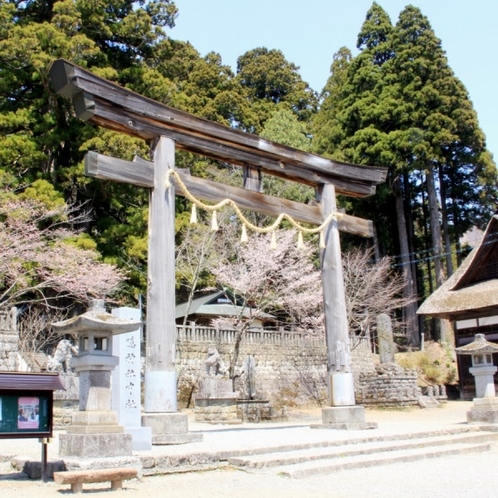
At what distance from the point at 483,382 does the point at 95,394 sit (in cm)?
918

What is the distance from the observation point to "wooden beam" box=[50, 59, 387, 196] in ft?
27.7

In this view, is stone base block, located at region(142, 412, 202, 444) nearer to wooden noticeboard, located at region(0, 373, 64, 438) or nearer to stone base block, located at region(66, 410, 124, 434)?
stone base block, located at region(66, 410, 124, 434)

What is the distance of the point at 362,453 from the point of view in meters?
7.75

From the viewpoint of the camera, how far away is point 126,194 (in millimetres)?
21000

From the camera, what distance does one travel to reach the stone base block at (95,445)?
19.7 ft

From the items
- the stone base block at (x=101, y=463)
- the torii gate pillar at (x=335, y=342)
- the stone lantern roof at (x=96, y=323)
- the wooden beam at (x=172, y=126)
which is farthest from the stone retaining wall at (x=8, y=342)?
the stone base block at (x=101, y=463)

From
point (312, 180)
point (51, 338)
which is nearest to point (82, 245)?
point (51, 338)

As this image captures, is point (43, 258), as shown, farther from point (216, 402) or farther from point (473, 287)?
point (473, 287)

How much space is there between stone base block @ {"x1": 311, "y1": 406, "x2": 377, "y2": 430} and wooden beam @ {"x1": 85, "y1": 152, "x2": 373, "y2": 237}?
12.1ft

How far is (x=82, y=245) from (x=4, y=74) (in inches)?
277

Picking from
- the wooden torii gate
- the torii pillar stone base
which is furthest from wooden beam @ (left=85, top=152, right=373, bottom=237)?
the torii pillar stone base

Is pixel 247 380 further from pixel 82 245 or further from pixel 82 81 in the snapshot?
pixel 82 81

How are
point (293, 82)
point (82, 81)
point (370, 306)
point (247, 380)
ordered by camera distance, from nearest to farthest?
point (82, 81) → point (247, 380) → point (370, 306) → point (293, 82)

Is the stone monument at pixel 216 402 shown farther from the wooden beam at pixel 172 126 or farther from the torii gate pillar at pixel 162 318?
the torii gate pillar at pixel 162 318
